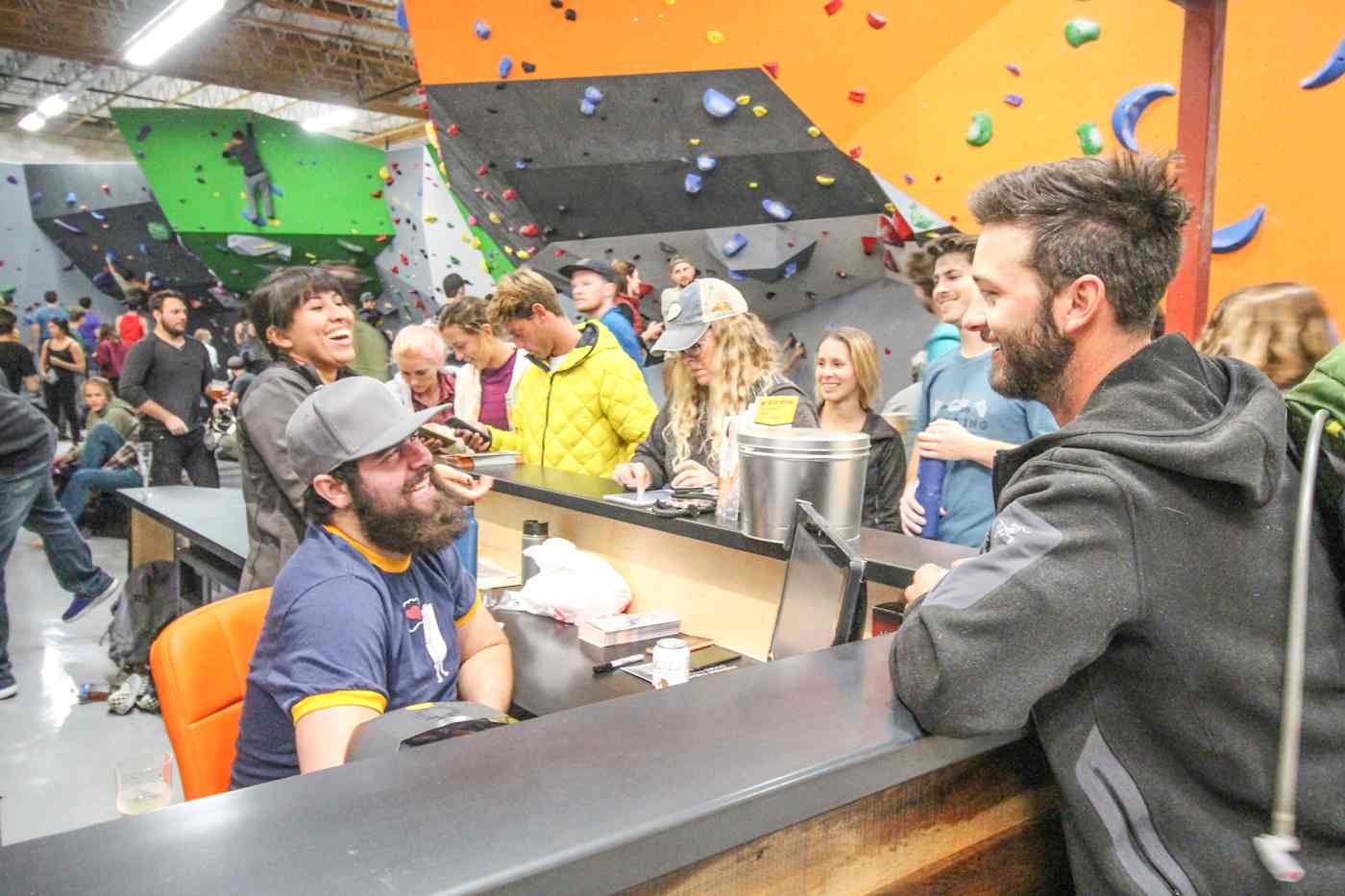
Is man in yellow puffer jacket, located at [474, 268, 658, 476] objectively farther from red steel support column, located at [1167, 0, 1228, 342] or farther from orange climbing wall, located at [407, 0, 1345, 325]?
red steel support column, located at [1167, 0, 1228, 342]

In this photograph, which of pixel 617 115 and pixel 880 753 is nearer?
pixel 880 753

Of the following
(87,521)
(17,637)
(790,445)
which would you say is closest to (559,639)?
(790,445)

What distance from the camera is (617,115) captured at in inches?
218

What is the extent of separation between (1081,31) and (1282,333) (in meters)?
2.18

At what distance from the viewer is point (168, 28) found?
9.38 m

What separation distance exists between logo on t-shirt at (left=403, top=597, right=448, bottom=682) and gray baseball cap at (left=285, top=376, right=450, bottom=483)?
1.00ft

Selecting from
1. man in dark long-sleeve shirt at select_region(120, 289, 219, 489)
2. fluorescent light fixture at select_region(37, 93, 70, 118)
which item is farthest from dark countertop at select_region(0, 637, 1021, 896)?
fluorescent light fixture at select_region(37, 93, 70, 118)

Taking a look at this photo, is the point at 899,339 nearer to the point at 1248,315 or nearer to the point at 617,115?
the point at 617,115

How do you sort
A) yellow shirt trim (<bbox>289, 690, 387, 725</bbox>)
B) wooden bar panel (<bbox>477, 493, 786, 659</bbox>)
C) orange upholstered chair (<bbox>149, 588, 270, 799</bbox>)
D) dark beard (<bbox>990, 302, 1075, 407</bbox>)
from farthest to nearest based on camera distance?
wooden bar panel (<bbox>477, 493, 786, 659</bbox>), orange upholstered chair (<bbox>149, 588, 270, 799</bbox>), yellow shirt trim (<bbox>289, 690, 387, 725</bbox>), dark beard (<bbox>990, 302, 1075, 407</bbox>)

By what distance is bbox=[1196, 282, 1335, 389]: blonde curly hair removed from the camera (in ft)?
6.66

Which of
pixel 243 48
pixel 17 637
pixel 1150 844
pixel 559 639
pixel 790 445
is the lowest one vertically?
pixel 17 637

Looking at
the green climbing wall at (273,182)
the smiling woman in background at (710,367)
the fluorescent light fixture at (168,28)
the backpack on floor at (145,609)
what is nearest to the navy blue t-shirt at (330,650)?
the smiling woman in background at (710,367)

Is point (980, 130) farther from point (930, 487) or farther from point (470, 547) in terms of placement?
point (470, 547)

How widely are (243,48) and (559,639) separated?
40.5 ft
